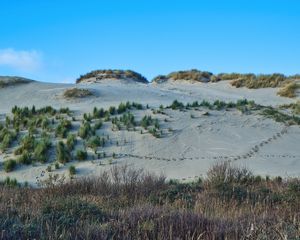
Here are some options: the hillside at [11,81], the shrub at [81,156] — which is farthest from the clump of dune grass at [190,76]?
the shrub at [81,156]

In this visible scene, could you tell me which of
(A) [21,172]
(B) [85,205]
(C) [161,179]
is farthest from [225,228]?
(A) [21,172]

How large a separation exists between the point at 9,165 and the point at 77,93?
1181 cm

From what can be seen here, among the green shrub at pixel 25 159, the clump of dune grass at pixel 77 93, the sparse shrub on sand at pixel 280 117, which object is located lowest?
the green shrub at pixel 25 159

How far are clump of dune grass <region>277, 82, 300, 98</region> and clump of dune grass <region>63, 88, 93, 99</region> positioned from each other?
13.3 meters

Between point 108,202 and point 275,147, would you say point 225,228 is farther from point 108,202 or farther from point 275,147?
point 275,147

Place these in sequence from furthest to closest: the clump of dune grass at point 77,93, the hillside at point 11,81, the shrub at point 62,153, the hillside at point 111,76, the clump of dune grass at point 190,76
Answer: the clump of dune grass at point 190,76 < the hillside at point 111,76 < the hillside at point 11,81 < the clump of dune grass at point 77,93 < the shrub at point 62,153

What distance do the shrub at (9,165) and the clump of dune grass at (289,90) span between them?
21.8m

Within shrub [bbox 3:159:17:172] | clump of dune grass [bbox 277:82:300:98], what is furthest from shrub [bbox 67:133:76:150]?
clump of dune grass [bbox 277:82:300:98]

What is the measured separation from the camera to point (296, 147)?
74.3 feet

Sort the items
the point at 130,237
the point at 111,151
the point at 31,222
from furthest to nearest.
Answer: the point at 111,151, the point at 31,222, the point at 130,237

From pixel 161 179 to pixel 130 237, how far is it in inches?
277

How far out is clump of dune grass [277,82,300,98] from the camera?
37.1m

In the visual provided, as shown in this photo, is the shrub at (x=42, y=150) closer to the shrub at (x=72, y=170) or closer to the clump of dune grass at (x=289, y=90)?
the shrub at (x=72, y=170)

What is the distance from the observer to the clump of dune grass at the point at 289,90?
37.1 m
